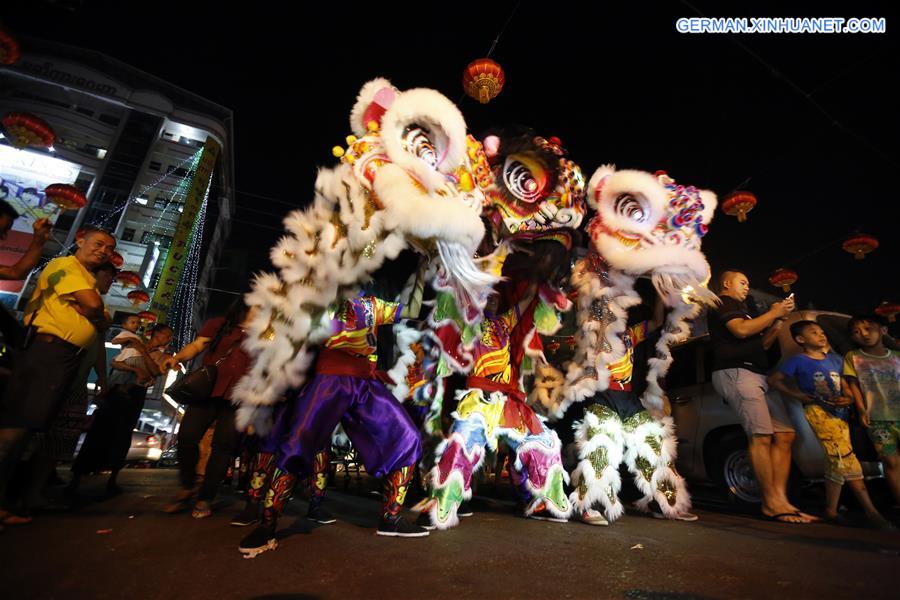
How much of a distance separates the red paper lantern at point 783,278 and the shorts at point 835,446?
8633mm

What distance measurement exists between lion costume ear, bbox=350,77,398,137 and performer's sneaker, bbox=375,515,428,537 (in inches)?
86.3

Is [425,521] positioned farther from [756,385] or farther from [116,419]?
[116,419]

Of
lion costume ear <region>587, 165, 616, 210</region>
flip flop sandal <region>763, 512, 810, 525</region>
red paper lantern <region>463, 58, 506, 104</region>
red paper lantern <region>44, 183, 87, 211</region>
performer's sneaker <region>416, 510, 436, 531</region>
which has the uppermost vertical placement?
red paper lantern <region>44, 183, 87, 211</region>

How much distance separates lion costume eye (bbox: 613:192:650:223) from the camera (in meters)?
3.46

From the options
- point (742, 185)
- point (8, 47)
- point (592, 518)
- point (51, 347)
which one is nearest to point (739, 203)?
point (742, 185)

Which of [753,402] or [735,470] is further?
[735,470]

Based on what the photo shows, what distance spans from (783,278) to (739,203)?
4.41m

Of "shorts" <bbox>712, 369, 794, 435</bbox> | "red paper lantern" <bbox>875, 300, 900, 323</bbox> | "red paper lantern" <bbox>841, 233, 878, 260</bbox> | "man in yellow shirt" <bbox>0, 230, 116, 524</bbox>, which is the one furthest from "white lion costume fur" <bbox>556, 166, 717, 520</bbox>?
"red paper lantern" <bbox>875, 300, 900, 323</bbox>

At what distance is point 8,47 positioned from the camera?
32.8 feet

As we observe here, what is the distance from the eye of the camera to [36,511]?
2859 mm

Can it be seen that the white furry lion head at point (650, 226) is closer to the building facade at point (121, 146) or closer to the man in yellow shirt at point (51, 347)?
the man in yellow shirt at point (51, 347)

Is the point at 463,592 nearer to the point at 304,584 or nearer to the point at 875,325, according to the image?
the point at 304,584

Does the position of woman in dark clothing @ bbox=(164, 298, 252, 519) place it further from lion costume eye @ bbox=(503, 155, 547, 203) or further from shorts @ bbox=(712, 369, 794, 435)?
shorts @ bbox=(712, 369, 794, 435)

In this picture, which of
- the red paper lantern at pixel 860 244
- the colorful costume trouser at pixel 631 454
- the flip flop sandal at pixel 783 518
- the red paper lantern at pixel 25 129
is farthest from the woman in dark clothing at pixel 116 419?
the red paper lantern at pixel 860 244
